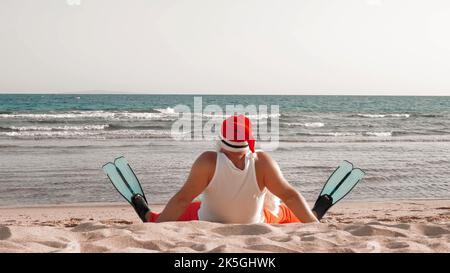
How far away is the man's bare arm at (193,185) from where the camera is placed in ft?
13.5

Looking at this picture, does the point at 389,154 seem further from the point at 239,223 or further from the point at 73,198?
the point at 239,223

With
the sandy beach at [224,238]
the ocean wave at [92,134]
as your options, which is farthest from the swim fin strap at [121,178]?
the ocean wave at [92,134]

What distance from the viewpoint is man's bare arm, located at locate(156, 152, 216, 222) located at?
4.10 meters

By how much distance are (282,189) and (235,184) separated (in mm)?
382

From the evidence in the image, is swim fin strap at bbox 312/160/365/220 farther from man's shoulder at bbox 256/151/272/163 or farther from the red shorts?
man's shoulder at bbox 256/151/272/163

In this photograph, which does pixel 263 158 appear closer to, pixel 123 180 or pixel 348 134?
pixel 123 180

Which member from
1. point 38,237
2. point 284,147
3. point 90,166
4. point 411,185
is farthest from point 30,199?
point 284,147

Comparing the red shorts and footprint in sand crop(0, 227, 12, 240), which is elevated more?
footprint in sand crop(0, 227, 12, 240)

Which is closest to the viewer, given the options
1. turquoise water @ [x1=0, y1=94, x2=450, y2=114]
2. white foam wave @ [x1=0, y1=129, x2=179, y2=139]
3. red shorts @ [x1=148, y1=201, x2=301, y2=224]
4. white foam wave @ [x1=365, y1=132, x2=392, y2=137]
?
red shorts @ [x1=148, y1=201, x2=301, y2=224]

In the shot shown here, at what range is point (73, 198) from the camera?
8.02m

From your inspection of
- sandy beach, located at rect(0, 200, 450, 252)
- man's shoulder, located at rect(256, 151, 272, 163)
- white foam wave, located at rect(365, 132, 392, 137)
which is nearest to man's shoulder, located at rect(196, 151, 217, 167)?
man's shoulder, located at rect(256, 151, 272, 163)

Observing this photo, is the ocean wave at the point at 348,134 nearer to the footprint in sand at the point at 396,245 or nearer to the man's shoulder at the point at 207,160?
the man's shoulder at the point at 207,160

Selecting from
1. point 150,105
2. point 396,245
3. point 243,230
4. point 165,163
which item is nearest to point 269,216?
point 243,230
